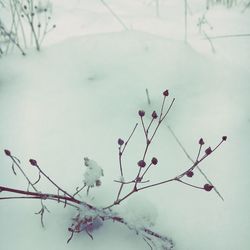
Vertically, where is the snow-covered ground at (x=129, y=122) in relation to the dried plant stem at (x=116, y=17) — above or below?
below

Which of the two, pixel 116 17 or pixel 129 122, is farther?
pixel 116 17

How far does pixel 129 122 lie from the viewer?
138 cm

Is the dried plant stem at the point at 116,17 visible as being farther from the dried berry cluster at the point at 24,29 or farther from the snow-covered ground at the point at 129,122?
the dried berry cluster at the point at 24,29

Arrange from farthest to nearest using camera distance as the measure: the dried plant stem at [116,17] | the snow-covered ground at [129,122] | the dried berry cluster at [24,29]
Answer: the dried plant stem at [116,17]
the dried berry cluster at [24,29]
the snow-covered ground at [129,122]

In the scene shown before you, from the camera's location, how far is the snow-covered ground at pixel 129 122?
1013 mm

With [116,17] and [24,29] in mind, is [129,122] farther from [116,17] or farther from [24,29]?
[24,29]

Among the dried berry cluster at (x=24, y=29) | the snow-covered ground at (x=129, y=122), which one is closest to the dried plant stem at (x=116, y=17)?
the snow-covered ground at (x=129, y=122)

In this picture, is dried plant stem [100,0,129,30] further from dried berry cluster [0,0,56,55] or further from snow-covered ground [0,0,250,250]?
dried berry cluster [0,0,56,55]

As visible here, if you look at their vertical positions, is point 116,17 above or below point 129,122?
above

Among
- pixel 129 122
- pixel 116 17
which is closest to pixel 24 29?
pixel 116 17

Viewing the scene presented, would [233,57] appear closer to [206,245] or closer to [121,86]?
[121,86]

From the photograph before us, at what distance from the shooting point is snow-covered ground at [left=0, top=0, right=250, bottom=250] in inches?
39.9

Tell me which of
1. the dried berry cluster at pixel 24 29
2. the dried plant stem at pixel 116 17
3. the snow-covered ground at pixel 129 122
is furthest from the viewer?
the dried plant stem at pixel 116 17

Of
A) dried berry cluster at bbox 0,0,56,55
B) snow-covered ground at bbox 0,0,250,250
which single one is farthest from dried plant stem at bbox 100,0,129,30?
dried berry cluster at bbox 0,0,56,55
